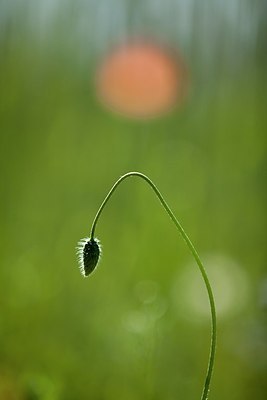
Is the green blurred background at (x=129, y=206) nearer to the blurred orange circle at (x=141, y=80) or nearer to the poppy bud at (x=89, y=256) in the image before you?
the blurred orange circle at (x=141, y=80)

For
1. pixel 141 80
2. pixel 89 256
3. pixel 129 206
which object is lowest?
pixel 129 206

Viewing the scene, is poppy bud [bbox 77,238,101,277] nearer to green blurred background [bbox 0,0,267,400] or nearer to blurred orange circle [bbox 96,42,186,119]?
green blurred background [bbox 0,0,267,400]

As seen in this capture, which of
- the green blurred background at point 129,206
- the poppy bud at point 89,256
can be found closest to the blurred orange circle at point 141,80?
the green blurred background at point 129,206

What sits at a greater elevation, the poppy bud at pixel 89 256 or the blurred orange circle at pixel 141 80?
the blurred orange circle at pixel 141 80

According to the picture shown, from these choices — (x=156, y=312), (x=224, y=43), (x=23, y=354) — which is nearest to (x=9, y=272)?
(x=23, y=354)

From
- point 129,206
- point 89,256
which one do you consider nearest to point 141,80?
point 129,206

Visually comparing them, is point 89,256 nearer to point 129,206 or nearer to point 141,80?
point 129,206
